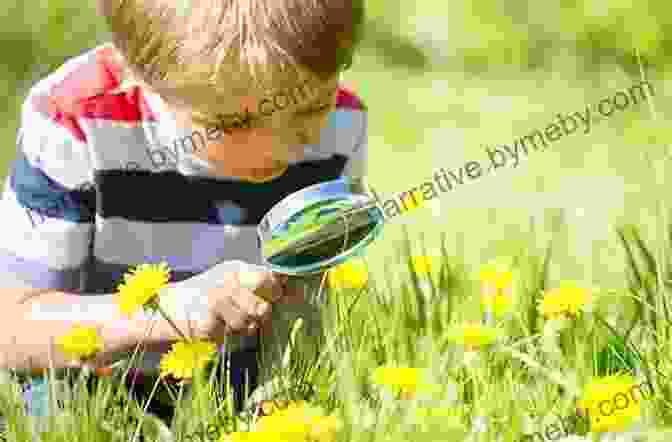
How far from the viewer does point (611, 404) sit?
1229 millimetres

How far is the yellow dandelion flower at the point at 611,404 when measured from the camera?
46.3 inches

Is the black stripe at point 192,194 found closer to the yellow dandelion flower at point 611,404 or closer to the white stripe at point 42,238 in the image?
the white stripe at point 42,238

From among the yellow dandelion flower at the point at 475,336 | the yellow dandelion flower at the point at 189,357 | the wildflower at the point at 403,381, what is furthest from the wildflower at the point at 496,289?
the yellow dandelion flower at the point at 189,357

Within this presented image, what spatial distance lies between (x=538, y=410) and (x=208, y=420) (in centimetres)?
35

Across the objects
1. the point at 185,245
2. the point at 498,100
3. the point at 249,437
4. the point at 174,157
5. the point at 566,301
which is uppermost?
the point at 498,100

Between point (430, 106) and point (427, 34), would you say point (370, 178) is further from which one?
point (427, 34)

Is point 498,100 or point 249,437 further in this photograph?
point 498,100

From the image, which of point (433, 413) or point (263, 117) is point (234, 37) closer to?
point (263, 117)

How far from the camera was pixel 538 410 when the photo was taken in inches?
52.8

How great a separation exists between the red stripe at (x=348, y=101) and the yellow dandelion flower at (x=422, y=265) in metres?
0.21

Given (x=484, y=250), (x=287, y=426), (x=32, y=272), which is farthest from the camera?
(x=484, y=250)

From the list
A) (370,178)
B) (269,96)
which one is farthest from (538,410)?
(370,178)

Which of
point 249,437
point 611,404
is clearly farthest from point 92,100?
point 611,404

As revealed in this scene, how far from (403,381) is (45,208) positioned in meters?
0.51
